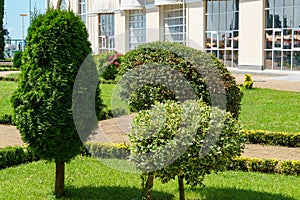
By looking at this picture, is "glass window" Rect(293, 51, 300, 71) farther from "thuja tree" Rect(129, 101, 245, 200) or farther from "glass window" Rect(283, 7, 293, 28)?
"thuja tree" Rect(129, 101, 245, 200)

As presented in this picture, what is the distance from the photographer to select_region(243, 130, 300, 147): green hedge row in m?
9.70

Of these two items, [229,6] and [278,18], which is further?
[229,6]

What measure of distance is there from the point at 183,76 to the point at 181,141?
3530 mm

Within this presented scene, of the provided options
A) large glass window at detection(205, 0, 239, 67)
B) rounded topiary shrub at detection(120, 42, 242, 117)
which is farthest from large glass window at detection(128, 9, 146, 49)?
rounded topiary shrub at detection(120, 42, 242, 117)

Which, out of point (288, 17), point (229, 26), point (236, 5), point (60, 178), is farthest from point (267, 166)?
point (229, 26)

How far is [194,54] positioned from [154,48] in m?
0.78

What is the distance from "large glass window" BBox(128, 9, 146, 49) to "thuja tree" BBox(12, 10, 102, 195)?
29485 mm

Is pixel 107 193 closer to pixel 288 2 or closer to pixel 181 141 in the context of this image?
pixel 181 141

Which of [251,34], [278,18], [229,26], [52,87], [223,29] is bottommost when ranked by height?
[52,87]

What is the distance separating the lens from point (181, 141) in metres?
5.28

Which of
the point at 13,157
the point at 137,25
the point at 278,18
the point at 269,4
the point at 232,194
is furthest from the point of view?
the point at 137,25

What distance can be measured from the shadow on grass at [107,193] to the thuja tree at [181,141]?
1.10m

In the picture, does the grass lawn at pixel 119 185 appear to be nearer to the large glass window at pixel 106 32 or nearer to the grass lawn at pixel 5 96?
the grass lawn at pixel 5 96

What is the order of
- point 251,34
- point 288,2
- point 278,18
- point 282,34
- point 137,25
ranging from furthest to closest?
point 137,25 → point 251,34 → point 278,18 → point 282,34 → point 288,2
